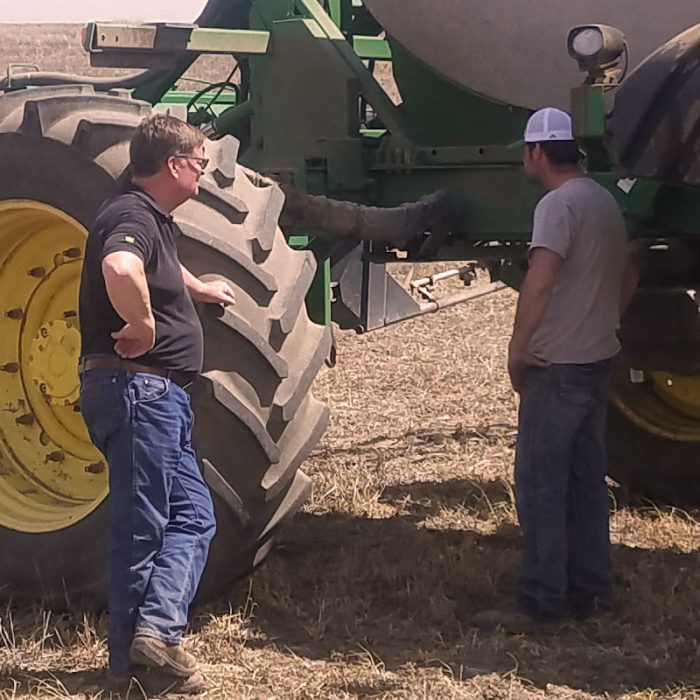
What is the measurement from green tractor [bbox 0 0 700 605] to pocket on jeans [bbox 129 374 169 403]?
323 mm

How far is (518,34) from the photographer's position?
15.1ft

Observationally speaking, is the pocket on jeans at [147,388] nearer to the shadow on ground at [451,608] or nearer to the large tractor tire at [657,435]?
the shadow on ground at [451,608]

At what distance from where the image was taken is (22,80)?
6547 mm

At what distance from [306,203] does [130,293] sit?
130 cm

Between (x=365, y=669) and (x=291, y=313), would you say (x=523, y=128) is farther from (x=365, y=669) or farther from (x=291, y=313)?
(x=365, y=669)

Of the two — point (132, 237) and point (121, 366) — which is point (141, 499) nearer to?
point (121, 366)

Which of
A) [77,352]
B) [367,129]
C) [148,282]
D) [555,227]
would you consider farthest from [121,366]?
[367,129]

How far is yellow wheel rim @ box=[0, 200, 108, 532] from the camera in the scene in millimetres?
4496

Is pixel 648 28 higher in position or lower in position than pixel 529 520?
higher

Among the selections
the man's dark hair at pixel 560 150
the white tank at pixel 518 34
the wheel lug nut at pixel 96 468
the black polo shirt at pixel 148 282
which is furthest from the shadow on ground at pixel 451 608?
the white tank at pixel 518 34

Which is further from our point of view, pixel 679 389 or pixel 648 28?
pixel 679 389

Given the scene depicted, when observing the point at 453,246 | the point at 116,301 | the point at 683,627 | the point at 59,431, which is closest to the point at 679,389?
the point at 453,246

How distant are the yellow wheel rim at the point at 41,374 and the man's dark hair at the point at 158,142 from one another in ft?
2.70

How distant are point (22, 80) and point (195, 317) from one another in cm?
320
